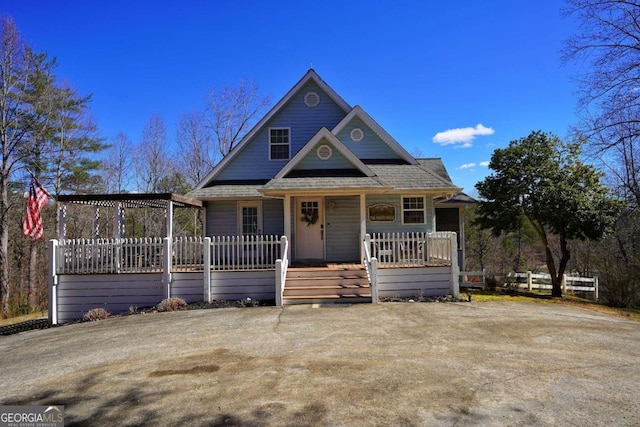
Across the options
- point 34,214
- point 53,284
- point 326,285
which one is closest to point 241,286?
point 326,285

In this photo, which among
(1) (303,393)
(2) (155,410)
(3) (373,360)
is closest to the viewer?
(2) (155,410)

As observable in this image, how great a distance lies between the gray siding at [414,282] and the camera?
416 inches

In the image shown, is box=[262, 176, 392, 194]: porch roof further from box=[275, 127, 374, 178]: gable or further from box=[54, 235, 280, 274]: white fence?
box=[54, 235, 280, 274]: white fence

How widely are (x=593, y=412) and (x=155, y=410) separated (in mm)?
4857

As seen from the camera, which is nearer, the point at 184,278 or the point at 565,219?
the point at 184,278

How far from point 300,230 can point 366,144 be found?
4.57m

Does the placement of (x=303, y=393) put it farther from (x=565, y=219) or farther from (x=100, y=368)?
(x=565, y=219)

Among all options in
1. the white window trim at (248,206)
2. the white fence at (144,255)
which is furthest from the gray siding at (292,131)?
the white fence at (144,255)

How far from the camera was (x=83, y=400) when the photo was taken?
445cm

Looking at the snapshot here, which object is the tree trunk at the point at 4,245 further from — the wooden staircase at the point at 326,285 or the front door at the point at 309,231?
the wooden staircase at the point at 326,285

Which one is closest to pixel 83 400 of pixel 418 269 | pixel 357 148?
pixel 418 269

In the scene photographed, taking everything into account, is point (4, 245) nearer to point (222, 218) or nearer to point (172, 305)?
point (222, 218)

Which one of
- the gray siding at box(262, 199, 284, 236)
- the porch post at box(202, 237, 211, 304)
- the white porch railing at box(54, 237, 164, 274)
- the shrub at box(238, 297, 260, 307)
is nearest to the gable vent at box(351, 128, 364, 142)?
the gray siding at box(262, 199, 284, 236)

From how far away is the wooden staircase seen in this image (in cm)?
1009
